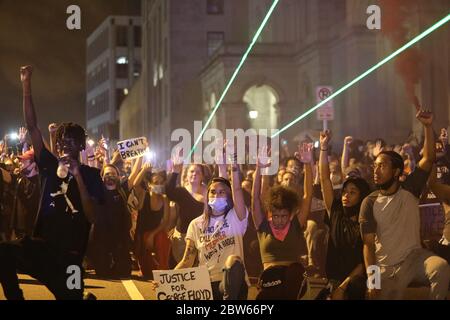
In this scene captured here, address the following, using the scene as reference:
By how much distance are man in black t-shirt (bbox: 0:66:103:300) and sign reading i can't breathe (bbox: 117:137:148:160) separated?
136 inches

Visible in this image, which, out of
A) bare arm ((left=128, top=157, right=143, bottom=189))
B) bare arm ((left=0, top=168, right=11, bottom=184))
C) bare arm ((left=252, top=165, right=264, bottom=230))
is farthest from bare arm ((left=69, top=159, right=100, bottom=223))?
bare arm ((left=0, top=168, right=11, bottom=184))

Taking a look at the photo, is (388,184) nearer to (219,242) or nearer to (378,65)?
(219,242)

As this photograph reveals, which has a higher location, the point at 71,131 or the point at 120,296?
the point at 71,131

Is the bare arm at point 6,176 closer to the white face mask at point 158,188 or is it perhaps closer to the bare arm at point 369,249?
the white face mask at point 158,188

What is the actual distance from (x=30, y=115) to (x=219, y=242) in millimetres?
2277

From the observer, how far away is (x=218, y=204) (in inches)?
345

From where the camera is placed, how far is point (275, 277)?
8656mm

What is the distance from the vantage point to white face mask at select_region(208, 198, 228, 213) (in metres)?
8.74

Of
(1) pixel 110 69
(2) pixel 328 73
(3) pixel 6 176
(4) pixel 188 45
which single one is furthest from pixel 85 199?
(1) pixel 110 69

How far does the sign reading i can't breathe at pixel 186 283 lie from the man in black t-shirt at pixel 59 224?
94cm

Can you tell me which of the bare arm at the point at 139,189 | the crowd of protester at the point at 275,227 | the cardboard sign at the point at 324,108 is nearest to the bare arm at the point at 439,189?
the crowd of protester at the point at 275,227

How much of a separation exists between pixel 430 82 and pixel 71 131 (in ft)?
62.9
